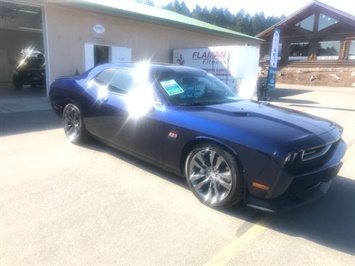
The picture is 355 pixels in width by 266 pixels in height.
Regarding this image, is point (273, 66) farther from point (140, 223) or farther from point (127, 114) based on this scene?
point (140, 223)

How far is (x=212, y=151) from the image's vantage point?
10.7ft

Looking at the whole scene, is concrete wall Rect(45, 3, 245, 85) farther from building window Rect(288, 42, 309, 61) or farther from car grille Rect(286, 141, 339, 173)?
building window Rect(288, 42, 309, 61)

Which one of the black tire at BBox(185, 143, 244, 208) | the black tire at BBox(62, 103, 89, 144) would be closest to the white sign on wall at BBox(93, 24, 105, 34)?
the black tire at BBox(62, 103, 89, 144)

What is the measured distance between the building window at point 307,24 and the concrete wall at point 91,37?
16.4 meters

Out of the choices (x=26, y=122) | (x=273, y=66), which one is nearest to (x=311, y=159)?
(x=26, y=122)

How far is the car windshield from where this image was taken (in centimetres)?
397

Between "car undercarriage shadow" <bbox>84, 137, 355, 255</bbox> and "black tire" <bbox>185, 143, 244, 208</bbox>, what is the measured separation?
0.16 metres

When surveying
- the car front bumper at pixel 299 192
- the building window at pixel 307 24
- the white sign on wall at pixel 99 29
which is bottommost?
the car front bumper at pixel 299 192

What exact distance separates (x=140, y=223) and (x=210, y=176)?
0.88 meters

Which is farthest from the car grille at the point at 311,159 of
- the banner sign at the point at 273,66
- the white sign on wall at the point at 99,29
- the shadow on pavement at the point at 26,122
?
the banner sign at the point at 273,66

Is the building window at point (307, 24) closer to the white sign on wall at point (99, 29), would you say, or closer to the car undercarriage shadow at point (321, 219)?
the white sign on wall at point (99, 29)

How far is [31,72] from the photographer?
1505 centimetres

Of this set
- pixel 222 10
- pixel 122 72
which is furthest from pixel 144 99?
pixel 222 10

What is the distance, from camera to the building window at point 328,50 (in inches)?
1053
